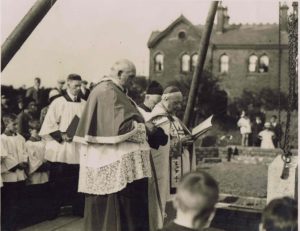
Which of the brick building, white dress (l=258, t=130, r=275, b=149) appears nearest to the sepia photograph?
white dress (l=258, t=130, r=275, b=149)

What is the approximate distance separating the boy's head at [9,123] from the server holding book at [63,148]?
1.42 ft

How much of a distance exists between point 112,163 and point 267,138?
18.6 metres

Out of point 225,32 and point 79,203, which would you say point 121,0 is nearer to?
point 79,203

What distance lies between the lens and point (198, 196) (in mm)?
2697

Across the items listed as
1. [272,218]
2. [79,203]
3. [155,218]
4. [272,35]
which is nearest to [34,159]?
[79,203]

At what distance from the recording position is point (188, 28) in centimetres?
3734

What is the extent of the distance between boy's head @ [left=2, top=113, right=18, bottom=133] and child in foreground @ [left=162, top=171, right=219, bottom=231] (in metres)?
3.14

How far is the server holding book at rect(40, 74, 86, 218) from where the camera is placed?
230 inches

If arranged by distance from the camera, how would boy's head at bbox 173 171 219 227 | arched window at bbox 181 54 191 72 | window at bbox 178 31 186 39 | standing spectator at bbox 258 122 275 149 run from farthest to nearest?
1. window at bbox 178 31 186 39
2. arched window at bbox 181 54 191 72
3. standing spectator at bbox 258 122 275 149
4. boy's head at bbox 173 171 219 227

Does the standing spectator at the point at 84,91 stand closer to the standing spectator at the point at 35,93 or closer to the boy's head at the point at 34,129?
the boy's head at the point at 34,129

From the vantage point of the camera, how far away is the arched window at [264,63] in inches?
1398

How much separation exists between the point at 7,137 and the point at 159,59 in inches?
1303

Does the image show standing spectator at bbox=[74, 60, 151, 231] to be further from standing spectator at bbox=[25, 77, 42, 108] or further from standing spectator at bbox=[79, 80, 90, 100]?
standing spectator at bbox=[25, 77, 42, 108]

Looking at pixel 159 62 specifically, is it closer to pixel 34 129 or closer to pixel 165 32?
pixel 165 32
